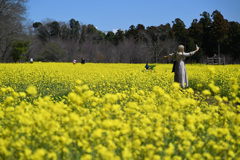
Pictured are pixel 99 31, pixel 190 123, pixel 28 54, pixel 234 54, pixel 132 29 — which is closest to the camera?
pixel 190 123

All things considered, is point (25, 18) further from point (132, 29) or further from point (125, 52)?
point (132, 29)

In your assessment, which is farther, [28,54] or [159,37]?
[159,37]

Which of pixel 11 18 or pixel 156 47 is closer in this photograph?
pixel 11 18

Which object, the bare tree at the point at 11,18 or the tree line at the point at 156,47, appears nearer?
the bare tree at the point at 11,18

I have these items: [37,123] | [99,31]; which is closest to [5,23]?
[37,123]

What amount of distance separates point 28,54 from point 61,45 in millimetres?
6341

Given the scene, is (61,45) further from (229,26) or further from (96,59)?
(229,26)

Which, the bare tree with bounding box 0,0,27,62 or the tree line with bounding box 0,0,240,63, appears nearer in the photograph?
the bare tree with bounding box 0,0,27,62

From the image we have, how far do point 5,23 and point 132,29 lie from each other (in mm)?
33970

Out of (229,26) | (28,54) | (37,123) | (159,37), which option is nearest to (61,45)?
(28,54)

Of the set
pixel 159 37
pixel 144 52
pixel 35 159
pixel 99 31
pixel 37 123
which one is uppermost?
pixel 99 31

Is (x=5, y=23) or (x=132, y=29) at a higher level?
(x=132, y=29)

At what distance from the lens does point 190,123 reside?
9.49 ft

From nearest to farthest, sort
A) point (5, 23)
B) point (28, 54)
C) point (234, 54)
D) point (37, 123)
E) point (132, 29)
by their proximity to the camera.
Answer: point (37, 123)
point (5, 23)
point (234, 54)
point (28, 54)
point (132, 29)
